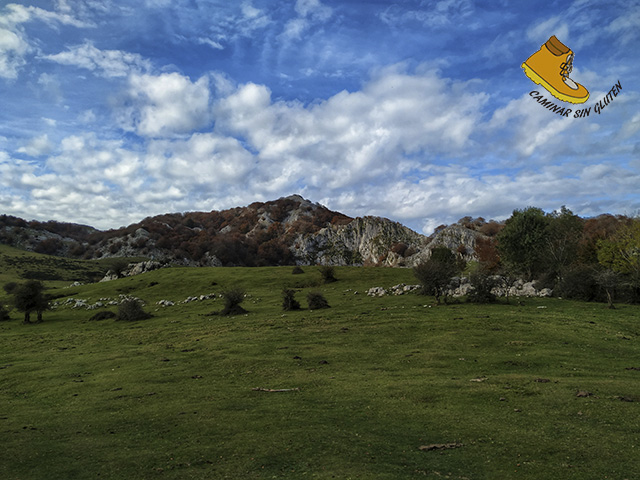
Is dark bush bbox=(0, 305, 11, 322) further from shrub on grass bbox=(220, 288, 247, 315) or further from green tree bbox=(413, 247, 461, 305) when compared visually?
green tree bbox=(413, 247, 461, 305)

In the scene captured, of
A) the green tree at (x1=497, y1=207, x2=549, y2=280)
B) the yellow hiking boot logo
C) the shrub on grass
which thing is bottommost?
the shrub on grass

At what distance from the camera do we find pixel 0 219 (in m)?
189

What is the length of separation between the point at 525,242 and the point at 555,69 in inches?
1872

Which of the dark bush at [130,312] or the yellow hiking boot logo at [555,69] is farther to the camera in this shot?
the dark bush at [130,312]

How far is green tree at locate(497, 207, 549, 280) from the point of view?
62125mm

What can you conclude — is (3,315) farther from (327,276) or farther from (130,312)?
(327,276)

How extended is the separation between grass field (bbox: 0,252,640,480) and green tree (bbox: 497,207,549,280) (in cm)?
2598

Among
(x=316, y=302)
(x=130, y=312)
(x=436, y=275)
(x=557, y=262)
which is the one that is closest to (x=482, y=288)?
(x=436, y=275)

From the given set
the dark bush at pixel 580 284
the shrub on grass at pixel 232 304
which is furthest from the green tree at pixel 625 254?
the shrub on grass at pixel 232 304

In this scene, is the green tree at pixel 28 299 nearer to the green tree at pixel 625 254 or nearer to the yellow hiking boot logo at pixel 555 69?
the yellow hiking boot logo at pixel 555 69

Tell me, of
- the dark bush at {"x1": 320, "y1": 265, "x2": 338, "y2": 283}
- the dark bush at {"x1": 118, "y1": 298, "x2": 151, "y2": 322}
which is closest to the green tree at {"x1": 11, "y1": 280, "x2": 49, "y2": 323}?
the dark bush at {"x1": 118, "y1": 298, "x2": 151, "y2": 322}

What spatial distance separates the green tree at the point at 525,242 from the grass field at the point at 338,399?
2598 cm

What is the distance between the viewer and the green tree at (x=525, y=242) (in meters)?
62.1

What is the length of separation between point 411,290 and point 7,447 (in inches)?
1858
